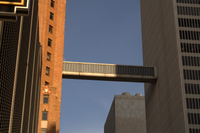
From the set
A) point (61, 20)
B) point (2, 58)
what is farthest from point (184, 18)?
point (2, 58)

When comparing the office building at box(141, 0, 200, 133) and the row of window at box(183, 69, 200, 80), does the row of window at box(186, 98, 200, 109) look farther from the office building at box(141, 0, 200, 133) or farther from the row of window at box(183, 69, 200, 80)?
the row of window at box(183, 69, 200, 80)

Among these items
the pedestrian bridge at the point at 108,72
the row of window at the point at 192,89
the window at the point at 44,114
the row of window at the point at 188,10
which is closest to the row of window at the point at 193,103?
the row of window at the point at 192,89

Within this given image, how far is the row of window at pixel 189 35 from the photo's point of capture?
197ft

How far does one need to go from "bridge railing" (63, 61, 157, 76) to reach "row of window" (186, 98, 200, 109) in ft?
57.4

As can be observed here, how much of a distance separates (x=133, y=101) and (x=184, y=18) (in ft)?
239

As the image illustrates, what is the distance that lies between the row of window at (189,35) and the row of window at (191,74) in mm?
7104

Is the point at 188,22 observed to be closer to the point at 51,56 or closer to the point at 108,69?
the point at 108,69

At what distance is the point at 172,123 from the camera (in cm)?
5747

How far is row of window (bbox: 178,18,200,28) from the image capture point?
201ft

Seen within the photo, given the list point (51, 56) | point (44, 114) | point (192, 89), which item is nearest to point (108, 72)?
point (51, 56)

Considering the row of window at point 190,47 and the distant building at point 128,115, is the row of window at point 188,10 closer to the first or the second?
the row of window at point 190,47

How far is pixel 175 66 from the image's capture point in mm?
58500

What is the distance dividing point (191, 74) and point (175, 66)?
11.1 ft

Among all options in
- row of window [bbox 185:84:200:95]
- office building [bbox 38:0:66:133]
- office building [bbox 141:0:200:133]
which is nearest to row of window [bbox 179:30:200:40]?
office building [bbox 141:0:200:133]
